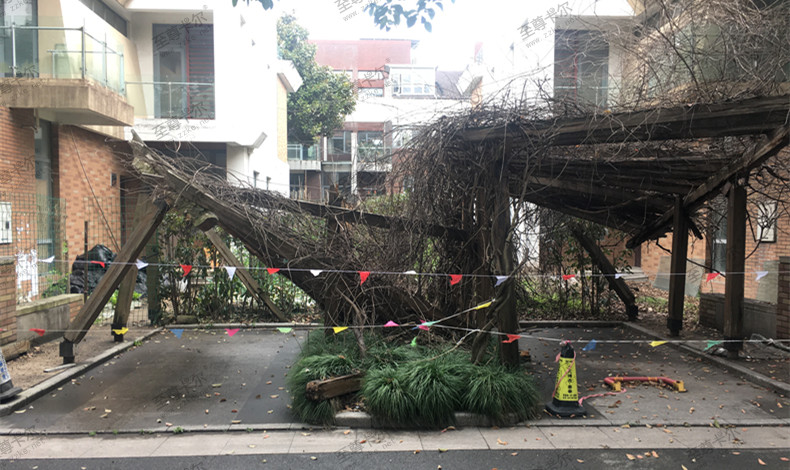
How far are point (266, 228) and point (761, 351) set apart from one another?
26.7 ft

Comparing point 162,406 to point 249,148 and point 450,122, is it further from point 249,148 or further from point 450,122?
point 249,148

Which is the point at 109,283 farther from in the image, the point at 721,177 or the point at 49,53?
the point at 721,177

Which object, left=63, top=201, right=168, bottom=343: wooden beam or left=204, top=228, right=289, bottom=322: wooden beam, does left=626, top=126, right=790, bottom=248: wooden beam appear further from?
left=63, top=201, right=168, bottom=343: wooden beam

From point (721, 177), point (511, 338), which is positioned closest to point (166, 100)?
point (511, 338)

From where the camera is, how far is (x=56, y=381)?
261 inches

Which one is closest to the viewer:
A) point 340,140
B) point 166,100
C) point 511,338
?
point 511,338

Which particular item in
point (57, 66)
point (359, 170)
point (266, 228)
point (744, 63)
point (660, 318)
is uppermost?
point (57, 66)

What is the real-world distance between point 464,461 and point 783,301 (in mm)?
6693

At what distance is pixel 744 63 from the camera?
673 centimetres

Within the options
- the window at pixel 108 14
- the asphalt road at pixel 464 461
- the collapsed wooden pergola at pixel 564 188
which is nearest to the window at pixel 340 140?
the window at pixel 108 14

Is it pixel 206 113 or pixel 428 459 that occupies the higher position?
pixel 206 113

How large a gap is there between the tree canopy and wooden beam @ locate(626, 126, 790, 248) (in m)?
22.5

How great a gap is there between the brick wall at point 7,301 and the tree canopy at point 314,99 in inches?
923

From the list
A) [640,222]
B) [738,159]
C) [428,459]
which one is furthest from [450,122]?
[640,222]
